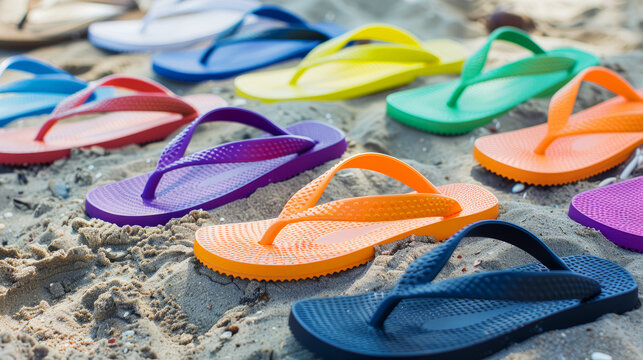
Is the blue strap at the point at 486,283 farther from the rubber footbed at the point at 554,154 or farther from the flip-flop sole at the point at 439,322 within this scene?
the rubber footbed at the point at 554,154

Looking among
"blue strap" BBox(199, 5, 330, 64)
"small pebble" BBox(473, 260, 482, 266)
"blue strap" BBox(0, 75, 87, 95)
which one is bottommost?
"blue strap" BBox(0, 75, 87, 95)

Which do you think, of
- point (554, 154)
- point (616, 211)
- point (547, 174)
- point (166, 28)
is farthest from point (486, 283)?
point (166, 28)

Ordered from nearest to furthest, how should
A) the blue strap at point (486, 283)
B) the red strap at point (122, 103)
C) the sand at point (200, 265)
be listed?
the blue strap at point (486, 283), the sand at point (200, 265), the red strap at point (122, 103)

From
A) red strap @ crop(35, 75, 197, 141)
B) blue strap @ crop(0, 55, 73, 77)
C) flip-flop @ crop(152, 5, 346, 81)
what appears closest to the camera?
red strap @ crop(35, 75, 197, 141)

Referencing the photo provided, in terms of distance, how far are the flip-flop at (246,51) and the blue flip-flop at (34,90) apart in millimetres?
321

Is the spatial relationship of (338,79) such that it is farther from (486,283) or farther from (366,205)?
(486,283)

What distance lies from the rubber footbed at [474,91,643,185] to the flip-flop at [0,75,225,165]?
100 cm

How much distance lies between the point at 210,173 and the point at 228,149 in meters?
0.19

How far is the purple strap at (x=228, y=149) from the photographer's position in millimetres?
1450

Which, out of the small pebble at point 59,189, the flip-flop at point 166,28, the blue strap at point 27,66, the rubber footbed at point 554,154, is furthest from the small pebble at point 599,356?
the flip-flop at point 166,28

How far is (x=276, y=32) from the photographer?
8.28ft

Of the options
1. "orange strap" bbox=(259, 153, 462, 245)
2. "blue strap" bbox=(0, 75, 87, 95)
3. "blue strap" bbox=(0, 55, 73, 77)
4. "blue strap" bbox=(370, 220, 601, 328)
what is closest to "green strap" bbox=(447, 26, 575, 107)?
"orange strap" bbox=(259, 153, 462, 245)

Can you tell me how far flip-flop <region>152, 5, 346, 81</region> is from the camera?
7.95 feet

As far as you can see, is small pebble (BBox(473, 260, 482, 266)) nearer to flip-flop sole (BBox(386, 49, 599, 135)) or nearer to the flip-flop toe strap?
flip-flop sole (BBox(386, 49, 599, 135))
